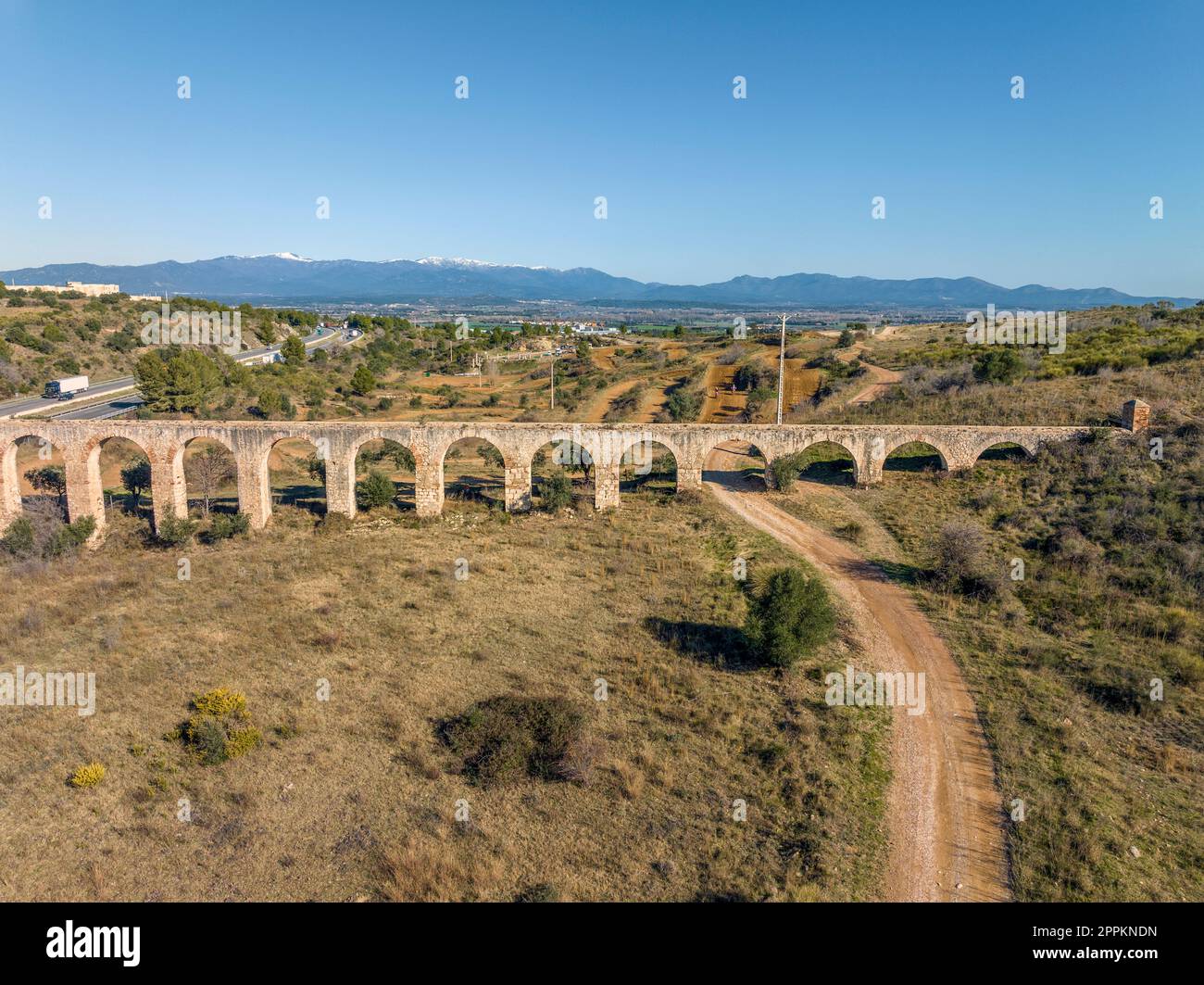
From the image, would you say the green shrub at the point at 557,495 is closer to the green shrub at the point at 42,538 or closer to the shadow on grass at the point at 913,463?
the shadow on grass at the point at 913,463

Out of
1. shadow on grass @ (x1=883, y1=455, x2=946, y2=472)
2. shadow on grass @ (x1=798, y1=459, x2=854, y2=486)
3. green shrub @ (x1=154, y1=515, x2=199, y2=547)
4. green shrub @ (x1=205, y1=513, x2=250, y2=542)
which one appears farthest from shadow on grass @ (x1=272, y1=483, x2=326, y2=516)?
shadow on grass @ (x1=883, y1=455, x2=946, y2=472)

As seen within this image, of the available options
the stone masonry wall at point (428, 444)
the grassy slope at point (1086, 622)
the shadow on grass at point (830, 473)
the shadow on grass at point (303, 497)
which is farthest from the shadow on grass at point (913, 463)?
the shadow on grass at point (303, 497)

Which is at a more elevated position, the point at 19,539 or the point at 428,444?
the point at 428,444

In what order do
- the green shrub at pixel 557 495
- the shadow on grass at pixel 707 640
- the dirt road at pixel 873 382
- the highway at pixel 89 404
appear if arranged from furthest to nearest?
the dirt road at pixel 873 382
the highway at pixel 89 404
the green shrub at pixel 557 495
the shadow on grass at pixel 707 640

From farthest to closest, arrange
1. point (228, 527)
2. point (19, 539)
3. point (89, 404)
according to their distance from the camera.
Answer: point (89, 404) → point (228, 527) → point (19, 539)

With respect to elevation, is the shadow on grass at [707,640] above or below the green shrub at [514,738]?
above

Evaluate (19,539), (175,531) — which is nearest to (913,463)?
(175,531)

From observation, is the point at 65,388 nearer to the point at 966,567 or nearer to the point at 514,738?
the point at 514,738

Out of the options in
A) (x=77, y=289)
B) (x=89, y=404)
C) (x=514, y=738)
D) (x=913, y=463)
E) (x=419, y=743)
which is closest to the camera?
(x=514, y=738)
